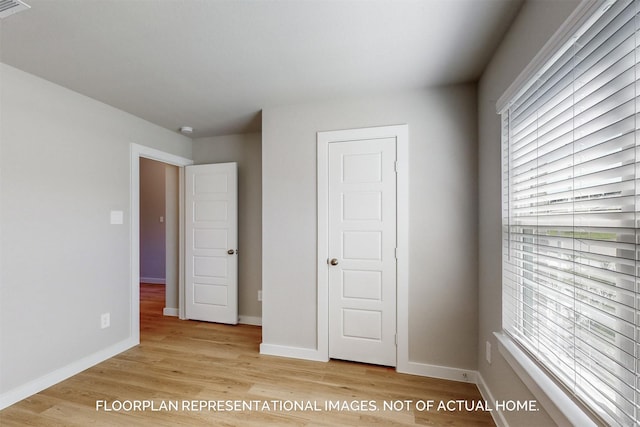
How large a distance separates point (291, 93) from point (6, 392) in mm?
3013

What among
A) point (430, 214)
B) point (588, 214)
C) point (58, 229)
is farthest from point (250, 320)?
point (588, 214)

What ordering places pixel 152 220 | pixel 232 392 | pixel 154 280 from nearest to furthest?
pixel 232 392, pixel 154 280, pixel 152 220

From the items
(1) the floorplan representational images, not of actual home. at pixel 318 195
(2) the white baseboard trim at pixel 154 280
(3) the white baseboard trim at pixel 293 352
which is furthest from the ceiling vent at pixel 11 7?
(2) the white baseboard trim at pixel 154 280

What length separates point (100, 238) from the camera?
8.73 ft

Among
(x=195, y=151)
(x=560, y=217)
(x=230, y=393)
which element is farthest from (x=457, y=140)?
(x=195, y=151)

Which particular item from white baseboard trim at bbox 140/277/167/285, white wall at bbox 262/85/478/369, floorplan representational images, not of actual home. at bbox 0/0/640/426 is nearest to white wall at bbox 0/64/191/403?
floorplan representational images, not of actual home. at bbox 0/0/640/426

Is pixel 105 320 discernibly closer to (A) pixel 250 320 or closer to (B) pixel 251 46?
(A) pixel 250 320

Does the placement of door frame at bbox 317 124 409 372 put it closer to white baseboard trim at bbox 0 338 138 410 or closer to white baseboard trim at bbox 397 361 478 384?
white baseboard trim at bbox 397 361 478 384

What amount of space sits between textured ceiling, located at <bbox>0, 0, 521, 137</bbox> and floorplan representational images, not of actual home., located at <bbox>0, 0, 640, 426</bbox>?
0.05 ft

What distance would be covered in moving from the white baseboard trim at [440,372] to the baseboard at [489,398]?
0.21 ft

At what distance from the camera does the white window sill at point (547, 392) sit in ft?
3.29

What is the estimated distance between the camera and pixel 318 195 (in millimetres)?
2609

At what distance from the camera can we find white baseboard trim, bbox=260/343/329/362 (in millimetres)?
2613

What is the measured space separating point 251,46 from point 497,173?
177 cm
